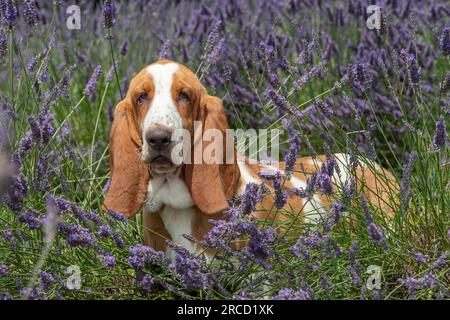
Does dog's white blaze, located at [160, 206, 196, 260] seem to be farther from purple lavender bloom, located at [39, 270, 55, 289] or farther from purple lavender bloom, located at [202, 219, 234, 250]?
purple lavender bloom, located at [39, 270, 55, 289]

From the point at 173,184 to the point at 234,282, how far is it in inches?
23.7

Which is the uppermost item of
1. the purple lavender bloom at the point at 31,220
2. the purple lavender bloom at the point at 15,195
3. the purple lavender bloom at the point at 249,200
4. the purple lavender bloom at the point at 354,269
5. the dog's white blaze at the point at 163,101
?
the dog's white blaze at the point at 163,101

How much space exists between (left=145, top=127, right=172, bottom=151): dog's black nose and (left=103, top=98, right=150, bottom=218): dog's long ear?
25 cm

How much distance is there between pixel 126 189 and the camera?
14.3ft

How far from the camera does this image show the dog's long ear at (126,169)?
4359 millimetres

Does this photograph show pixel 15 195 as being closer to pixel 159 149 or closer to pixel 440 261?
pixel 159 149

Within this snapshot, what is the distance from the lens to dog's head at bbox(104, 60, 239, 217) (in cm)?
420

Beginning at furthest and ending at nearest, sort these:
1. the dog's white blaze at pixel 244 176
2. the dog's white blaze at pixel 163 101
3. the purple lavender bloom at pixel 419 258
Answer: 1. the dog's white blaze at pixel 244 176
2. the dog's white blaze at pixel 163 101
3. the purple lavender bloom at pixel 419 258

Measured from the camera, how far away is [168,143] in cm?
412

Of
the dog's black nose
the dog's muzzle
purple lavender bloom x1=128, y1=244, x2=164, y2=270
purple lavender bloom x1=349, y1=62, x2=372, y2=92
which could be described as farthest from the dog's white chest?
purple lavender bloom x1=349, y1=62, x2=372, y2=92

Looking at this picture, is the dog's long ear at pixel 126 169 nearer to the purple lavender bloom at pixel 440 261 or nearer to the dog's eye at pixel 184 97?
the dog's eye at pixel 184 97

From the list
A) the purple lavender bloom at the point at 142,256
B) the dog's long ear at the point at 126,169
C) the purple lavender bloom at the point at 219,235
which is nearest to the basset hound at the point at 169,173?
the dog's long ear at the point at 126,169

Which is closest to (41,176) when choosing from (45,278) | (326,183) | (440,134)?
(45,278)
